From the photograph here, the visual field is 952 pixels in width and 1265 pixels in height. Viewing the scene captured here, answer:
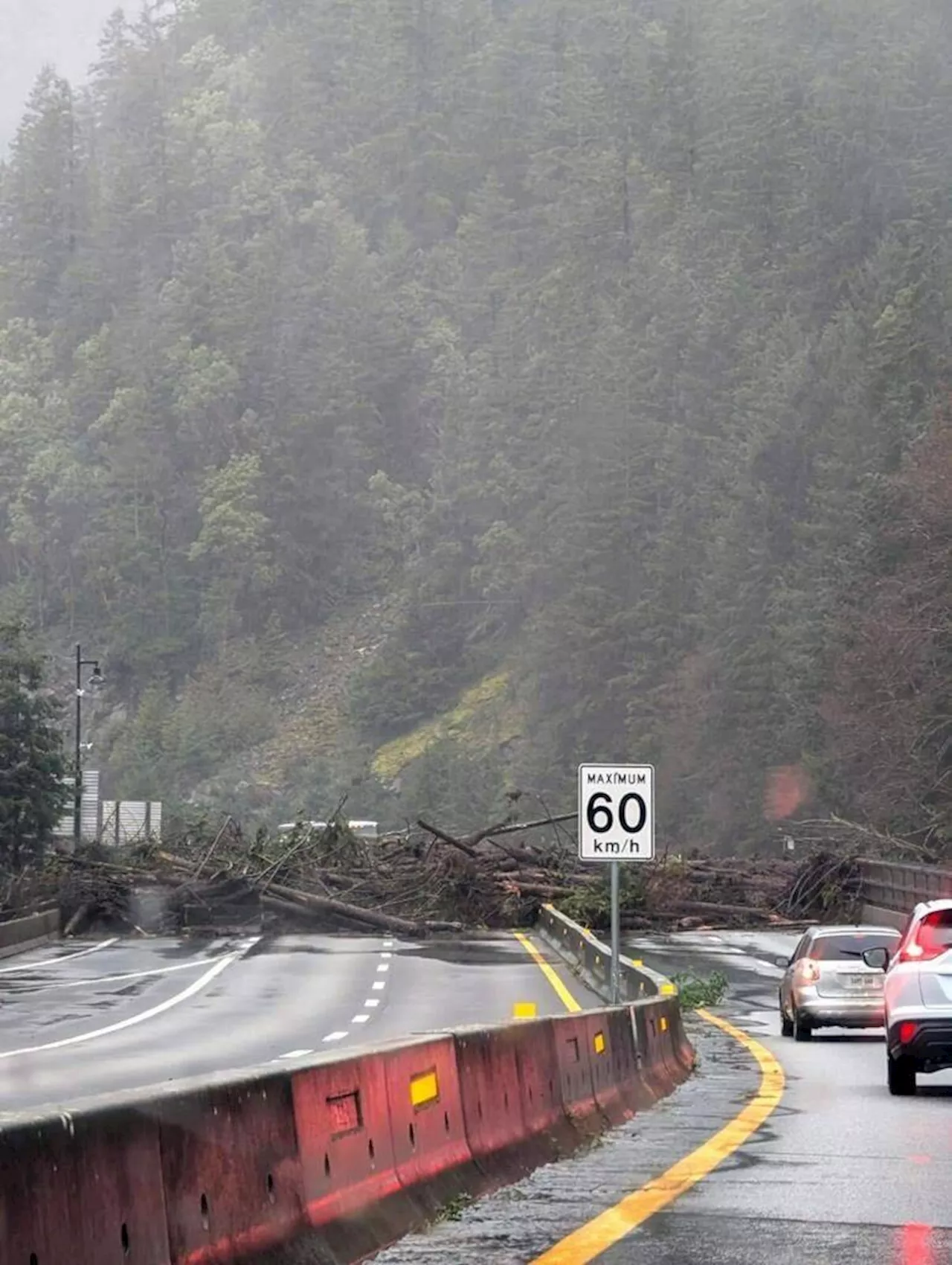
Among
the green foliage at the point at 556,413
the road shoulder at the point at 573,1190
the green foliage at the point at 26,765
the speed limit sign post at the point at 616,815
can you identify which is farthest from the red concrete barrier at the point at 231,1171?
the green foliage at the point at 26,765

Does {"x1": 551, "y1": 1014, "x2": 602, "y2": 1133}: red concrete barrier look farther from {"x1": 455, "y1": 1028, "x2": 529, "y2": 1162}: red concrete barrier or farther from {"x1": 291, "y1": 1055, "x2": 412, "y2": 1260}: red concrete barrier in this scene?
{"x1": 291, "y1": 1055, "x2": 412, "y2": 1260}: red concrete barrier

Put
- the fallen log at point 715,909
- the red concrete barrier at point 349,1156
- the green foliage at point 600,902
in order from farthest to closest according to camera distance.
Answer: the fallen log at point 715,909, the green foliage at point 600,902, the red concrete barrier at point 349,1156

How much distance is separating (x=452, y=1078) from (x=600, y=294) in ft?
453

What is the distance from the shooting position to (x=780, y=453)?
3912 inches

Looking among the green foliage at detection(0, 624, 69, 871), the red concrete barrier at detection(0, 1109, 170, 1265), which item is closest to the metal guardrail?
the green foliage at detection(0, 624, 69, 871)

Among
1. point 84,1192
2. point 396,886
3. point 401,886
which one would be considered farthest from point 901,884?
point 84,1192

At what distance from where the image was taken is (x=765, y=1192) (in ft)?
35.6

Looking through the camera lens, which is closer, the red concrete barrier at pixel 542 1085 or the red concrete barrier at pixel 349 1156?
the red concrete barrier at pixel 349 1156

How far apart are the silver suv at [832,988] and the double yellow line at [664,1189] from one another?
5473 mm

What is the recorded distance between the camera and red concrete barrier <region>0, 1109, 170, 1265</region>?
5.59 metres

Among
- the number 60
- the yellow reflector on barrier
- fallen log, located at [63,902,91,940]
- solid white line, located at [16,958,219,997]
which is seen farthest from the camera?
fallen log, located at [63,902,91,940]

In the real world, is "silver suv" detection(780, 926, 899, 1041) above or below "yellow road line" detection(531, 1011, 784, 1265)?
above

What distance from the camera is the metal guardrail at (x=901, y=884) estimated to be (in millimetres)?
41125

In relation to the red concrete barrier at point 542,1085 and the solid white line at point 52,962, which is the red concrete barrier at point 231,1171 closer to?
the red concrete barrier at point 542,1085
